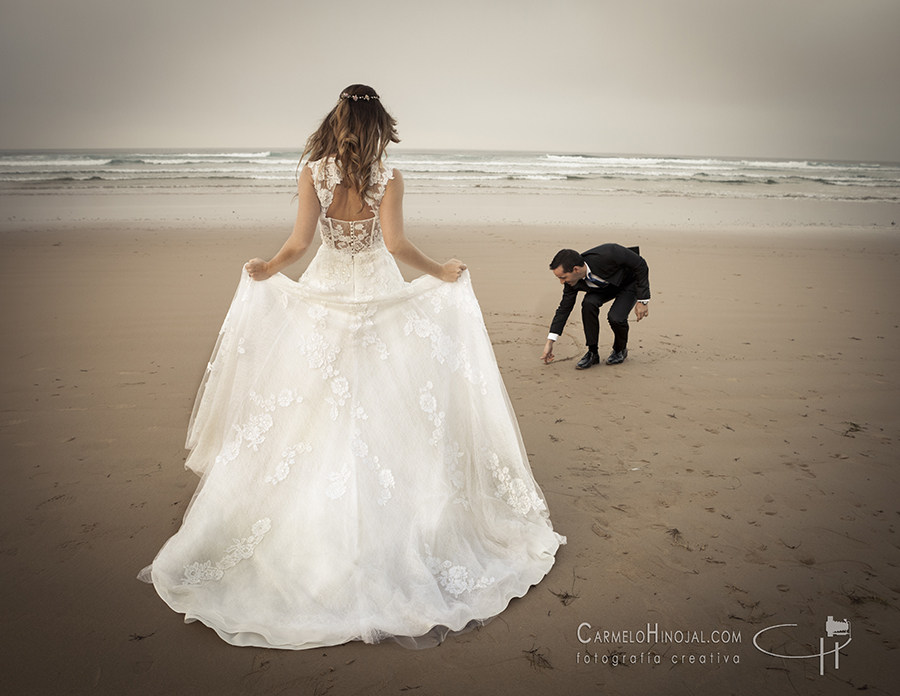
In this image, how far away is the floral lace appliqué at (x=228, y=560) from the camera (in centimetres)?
227

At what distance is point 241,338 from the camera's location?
104 inches

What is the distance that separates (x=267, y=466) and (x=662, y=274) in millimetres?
8067

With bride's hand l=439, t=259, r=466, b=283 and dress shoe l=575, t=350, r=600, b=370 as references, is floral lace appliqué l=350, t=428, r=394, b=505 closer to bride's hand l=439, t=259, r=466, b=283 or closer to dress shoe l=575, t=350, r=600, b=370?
bride's hand l=439, t=259, r=466, b=283

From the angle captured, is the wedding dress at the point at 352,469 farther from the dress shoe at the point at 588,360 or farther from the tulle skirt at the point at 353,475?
the dress shoe at the point at 588,360

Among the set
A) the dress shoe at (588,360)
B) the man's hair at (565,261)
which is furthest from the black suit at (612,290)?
the man's hair at (565,261)

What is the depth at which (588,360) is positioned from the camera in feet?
17.4

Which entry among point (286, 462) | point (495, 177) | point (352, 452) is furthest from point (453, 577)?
point (495, 177)

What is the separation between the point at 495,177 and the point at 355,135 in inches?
887

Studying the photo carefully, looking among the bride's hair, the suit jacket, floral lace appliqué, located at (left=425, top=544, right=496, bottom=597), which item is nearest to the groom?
the suit jacket

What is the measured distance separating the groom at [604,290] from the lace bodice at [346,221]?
8.78ft

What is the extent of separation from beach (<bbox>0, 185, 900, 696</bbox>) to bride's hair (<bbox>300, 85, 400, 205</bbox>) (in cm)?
→ 196

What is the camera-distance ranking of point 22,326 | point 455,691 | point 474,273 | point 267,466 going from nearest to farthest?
point 455,691 < point 267,466 < point 22,326 < point 474,273

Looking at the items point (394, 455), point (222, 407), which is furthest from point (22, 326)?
point (394, 455)

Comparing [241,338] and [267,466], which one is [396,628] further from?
[241,338]
